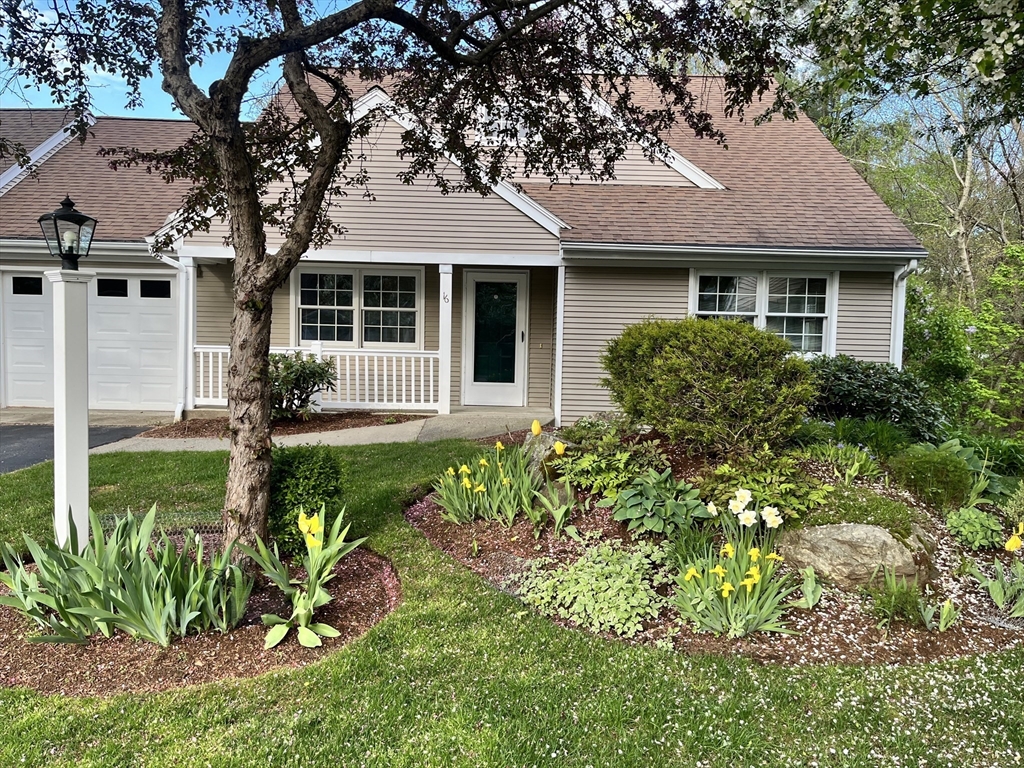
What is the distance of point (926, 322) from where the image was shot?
11.9 metres

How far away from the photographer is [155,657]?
308 centimetres

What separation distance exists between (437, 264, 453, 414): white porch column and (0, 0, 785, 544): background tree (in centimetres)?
379

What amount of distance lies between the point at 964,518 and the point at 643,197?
25.6 ft

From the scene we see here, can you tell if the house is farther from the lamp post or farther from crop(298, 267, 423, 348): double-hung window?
the lamp post

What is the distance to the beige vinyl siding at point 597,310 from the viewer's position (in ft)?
32.9

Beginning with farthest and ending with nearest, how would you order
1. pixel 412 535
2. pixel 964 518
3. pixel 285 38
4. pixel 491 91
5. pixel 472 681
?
pixel 491 91 < pixel 412 535 < pixel 964 518 < pixel 285 38 < pixel 472 681

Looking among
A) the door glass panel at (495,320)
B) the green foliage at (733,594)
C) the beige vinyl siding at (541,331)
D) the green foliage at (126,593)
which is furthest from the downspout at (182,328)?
the green foliage at (733,594)

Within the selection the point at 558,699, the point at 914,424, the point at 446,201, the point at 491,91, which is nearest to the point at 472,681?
the point at 558,699

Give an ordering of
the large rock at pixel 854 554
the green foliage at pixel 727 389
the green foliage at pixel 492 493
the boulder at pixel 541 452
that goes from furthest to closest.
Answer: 1. the boulder at pixel 541 452
2. the green foliage at pixel 492 493
3. the green foliage at pixel 727 389
4. the large rock at pixel 854 554

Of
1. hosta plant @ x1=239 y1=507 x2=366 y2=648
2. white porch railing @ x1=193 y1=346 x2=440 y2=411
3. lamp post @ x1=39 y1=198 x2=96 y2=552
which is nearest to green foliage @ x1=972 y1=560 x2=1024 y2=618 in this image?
hosta plant @ x1=239 y1=507 x2=366 y2=648

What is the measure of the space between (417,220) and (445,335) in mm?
1884

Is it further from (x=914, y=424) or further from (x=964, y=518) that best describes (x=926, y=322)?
(x=964, y=518)

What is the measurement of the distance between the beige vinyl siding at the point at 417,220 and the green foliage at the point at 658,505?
20.3 ft

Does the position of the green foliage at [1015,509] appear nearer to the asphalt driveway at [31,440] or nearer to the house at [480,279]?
the house at [480,279]
